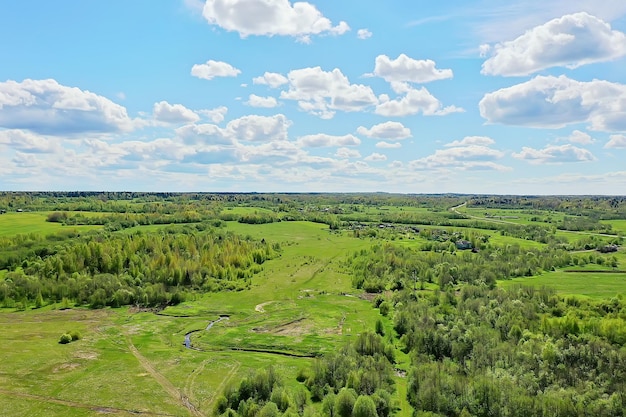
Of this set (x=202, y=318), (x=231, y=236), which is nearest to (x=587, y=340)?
(x=202, y=318)

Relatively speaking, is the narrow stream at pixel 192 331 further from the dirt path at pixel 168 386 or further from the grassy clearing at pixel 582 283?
the grassy clearing at pixel 582 283

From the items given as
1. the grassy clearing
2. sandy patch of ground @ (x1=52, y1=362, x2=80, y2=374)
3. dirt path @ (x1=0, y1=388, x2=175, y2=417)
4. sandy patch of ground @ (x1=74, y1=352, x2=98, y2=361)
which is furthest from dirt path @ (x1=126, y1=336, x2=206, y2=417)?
the grassy clearing

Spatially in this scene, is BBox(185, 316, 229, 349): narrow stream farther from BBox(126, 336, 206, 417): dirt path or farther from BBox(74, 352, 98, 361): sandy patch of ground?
BBox(74, 352, 98, 361): sandy patch of ground

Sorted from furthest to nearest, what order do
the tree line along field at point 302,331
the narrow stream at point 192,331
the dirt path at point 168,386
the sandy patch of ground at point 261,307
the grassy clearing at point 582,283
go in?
1. the sandy patch of ground at point 261,307
2. the grassy clearing at point 582,283
3. the narrow stream at point 192,331
4. the dirt path at point 168,386
5. the tree line along field at point 302,331

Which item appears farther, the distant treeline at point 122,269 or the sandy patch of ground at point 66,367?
the distant treeline at point 122,269

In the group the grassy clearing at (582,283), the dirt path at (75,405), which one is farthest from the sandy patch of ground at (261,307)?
the grassy clearing at (582,283)

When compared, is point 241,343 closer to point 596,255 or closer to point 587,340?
point 587,340
